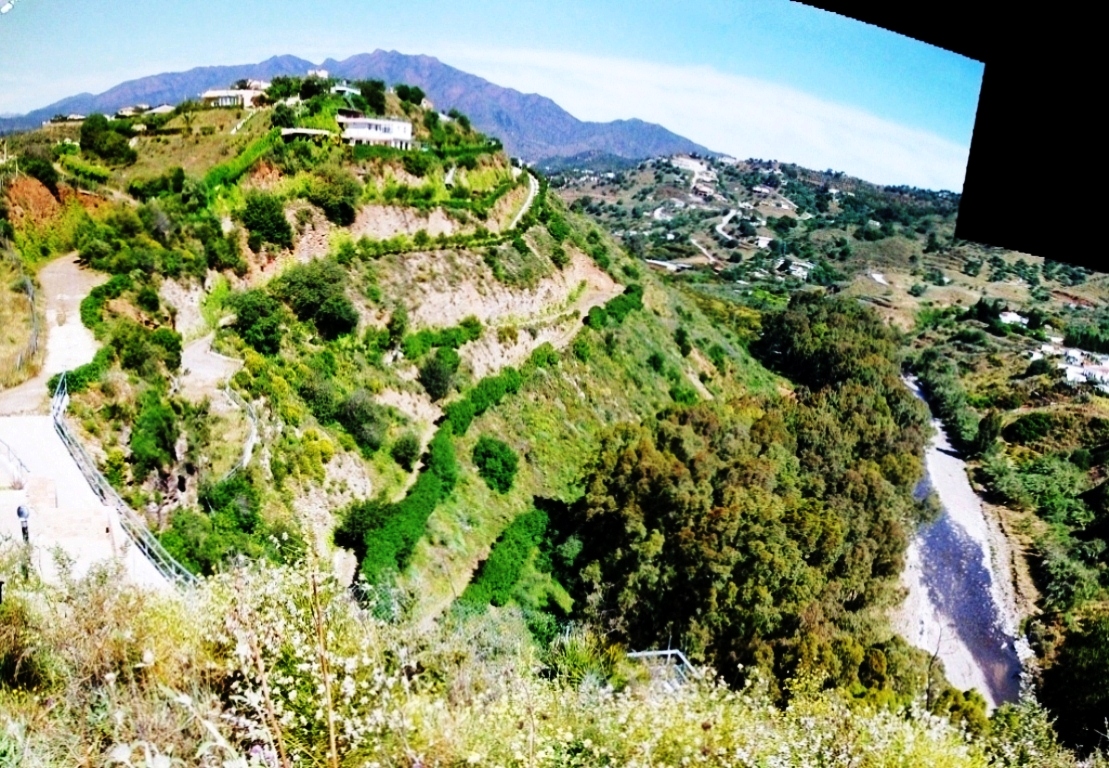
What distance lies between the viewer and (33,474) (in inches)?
495

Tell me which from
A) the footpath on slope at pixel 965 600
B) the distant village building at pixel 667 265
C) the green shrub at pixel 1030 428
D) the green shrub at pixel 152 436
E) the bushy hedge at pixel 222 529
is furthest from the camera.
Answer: the distant village building at pixel 667 265

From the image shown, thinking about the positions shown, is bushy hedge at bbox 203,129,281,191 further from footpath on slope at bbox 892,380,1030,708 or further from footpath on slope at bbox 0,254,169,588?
footpath on slope at bbox 892,380,1030,708

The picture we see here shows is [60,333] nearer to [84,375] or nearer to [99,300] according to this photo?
[99,300]

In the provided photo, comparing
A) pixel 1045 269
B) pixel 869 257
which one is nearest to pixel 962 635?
pixel 869 257

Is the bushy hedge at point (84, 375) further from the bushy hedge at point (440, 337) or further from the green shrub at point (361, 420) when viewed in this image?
the bushy hedge at point (440, 337)

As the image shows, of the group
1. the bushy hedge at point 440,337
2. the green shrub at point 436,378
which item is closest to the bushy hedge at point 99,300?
the green shrub at point 436,378

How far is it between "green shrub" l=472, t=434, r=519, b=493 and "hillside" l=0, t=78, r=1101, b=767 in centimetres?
8

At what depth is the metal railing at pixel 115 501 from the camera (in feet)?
38.2

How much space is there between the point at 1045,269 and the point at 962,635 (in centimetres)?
8981

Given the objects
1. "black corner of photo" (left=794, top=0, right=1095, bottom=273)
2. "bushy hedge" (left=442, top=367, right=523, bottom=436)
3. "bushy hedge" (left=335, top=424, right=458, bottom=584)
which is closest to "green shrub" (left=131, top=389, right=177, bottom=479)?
"bushy hedge" (left=335, top=424, right=458, bottom=584)

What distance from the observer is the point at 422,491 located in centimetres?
2216

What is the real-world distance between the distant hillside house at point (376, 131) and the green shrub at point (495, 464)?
1698 cm

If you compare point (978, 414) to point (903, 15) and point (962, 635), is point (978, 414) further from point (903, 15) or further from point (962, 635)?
point (903, 15)

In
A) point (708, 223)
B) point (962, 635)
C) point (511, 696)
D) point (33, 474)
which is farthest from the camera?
point (708, 223)
